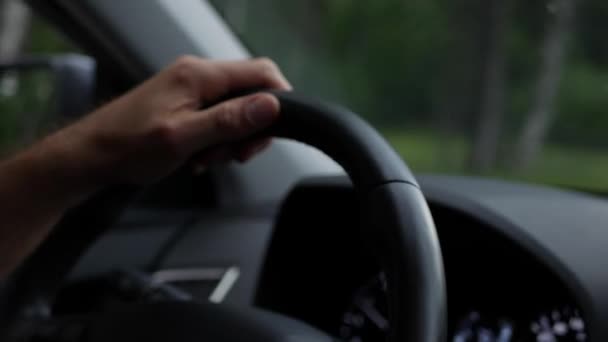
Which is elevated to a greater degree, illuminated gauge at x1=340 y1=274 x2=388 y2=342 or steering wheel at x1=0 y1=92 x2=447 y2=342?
steering wheel at x1=0 y1=92 x2=447 y2=342

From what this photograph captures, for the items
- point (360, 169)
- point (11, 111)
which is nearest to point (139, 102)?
point (360, 169)

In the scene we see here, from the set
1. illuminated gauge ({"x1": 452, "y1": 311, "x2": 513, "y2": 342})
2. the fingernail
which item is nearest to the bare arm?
the fingernail

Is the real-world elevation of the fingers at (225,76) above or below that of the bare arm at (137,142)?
above

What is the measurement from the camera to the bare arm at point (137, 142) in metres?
1.37

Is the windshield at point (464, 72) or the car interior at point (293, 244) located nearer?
the car interior at point (293, 244)

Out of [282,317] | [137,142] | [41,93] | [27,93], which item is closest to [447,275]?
[282,317]

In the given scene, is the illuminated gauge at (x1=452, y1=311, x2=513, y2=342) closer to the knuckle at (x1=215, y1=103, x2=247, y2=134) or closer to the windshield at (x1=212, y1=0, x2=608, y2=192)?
the windshield at (x1=212, y1=0, x2=608, y2=192)

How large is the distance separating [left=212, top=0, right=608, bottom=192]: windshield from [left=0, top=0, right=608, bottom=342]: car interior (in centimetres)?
14

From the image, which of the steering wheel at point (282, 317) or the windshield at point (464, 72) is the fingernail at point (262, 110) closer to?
the steering wheel at point (282, 317)

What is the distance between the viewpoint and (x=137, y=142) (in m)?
1.46

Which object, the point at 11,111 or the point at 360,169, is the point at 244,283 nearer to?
the point at 360,169

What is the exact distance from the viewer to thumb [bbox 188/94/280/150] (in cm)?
127

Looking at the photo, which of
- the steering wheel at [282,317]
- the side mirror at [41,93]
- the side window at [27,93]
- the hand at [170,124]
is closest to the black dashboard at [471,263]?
the steering wheel at [282,317]

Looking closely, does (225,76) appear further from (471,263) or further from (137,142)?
(471,263)
